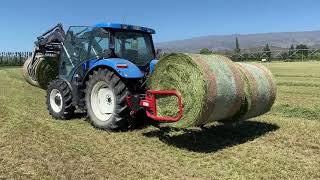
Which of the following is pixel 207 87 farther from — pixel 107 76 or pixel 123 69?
pixel 107 76

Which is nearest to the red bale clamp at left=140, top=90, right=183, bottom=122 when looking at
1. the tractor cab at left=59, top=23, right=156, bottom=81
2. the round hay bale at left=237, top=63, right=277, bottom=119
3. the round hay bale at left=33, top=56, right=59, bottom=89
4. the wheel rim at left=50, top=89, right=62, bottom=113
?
the tractor cab at left=59, top=23, right=156, bottom=81

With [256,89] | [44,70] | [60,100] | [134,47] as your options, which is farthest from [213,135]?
[44,70]

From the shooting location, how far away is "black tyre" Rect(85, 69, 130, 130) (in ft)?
Result: 28.3

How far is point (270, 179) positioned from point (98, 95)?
4281 millimetres

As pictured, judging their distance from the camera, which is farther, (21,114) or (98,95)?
(21,114)

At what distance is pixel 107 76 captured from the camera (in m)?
8.77

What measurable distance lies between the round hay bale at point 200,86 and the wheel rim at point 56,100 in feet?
10.3

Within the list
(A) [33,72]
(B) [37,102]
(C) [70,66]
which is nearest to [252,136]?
(C) [70,66]

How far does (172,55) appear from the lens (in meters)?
7.62

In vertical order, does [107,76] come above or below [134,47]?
below

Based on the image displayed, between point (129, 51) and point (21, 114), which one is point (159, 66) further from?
point (21, 114)

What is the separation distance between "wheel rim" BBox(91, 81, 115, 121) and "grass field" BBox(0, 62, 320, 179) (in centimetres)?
34

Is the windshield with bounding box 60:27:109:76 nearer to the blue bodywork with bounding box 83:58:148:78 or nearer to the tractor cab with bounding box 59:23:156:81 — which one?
the tractor cab with bounding box 59:23:156:81

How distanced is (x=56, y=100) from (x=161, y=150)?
398 centimetres
